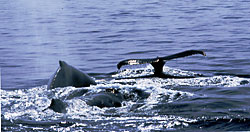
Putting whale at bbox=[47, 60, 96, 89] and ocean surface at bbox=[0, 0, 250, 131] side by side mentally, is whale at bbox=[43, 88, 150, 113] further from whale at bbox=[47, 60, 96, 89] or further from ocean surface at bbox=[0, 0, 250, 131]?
whale at bbox=[47, 60, 96, 89]

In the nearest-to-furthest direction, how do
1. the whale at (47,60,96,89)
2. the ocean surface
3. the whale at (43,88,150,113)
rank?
the ocean surface
the whale at (43,88,150,113)
the whale at (47,60,96,89)

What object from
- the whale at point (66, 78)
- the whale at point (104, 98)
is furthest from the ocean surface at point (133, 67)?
the whale at point (66, 78)

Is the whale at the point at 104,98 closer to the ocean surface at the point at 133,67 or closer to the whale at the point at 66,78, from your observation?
the ocean surface at the point at 133,67

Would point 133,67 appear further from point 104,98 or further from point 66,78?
point 104,98

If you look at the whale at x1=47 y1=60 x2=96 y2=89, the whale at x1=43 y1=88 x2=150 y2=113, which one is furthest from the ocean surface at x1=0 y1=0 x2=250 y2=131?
the whale at x1=47 y1=60 x2=96 y2=89

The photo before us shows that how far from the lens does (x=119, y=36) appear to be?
20.4 meters

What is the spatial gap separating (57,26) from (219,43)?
30.2 feet

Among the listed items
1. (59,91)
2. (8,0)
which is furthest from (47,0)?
(59,91)

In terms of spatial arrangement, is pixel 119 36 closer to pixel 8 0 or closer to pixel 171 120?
pixel 171 120

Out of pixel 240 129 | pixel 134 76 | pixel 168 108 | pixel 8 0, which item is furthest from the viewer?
pixel 8 0

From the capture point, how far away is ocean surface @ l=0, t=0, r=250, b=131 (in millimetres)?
8356

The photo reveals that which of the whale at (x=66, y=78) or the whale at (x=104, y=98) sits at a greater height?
the whale at (x=66, y=78)

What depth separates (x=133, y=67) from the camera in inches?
533

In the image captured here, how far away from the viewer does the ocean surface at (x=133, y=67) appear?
8.36m
